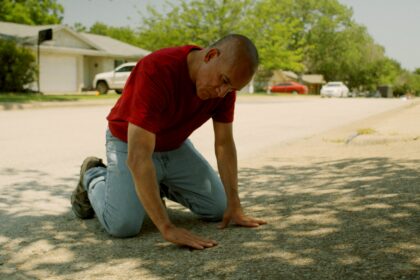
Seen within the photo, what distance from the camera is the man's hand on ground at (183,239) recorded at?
3.14 meters

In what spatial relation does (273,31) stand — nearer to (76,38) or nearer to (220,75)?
(76,38)

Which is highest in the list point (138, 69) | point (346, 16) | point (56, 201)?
point (346, 16)

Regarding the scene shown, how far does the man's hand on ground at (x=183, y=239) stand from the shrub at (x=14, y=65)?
73.6ft

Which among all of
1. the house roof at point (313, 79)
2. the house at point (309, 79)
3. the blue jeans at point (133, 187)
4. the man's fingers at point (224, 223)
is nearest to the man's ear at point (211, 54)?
the blue jeans at point (133, 187)

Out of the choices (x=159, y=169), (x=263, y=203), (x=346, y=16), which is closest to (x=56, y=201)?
(x=159, y=169)

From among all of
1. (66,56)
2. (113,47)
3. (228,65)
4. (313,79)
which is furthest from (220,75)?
(313,79)

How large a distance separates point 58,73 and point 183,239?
3451 cm

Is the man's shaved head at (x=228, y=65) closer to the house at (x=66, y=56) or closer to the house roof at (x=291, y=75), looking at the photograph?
the house at (x=66, y=56)

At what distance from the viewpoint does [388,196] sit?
170 inches

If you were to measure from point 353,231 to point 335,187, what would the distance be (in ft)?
5.11

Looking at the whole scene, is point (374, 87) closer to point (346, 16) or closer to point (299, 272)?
point (346, 16)

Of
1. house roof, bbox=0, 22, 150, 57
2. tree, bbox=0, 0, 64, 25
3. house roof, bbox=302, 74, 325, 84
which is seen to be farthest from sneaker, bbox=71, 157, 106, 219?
house roof, bbox=302, 74, 325, 84

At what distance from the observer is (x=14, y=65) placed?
23875 mm

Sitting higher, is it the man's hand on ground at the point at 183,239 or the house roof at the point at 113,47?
the house roof at the point at 113,47
